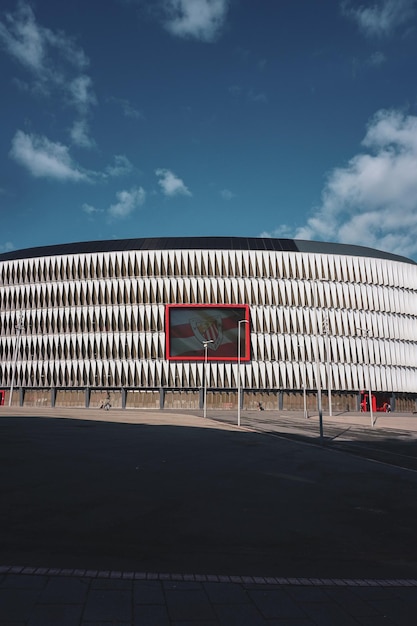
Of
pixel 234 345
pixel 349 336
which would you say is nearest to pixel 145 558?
pixel 234 345

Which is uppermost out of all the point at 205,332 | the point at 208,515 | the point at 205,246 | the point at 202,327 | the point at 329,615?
the point at 205,246

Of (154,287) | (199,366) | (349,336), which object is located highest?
(154,287)

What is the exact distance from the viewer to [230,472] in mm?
14844

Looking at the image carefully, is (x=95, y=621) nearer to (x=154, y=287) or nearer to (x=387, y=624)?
(x=387, y=624)

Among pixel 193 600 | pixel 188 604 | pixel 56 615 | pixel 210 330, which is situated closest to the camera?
pixel 56 615

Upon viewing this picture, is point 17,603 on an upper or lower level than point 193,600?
upper

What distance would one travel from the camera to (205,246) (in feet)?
278

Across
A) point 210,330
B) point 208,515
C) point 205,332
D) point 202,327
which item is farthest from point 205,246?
point 208,515

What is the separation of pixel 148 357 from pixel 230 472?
224 ft

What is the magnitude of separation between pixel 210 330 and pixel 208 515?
71501 mm

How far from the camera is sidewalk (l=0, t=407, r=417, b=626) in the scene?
4.97 m

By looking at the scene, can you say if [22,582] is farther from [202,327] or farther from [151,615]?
[202,327]

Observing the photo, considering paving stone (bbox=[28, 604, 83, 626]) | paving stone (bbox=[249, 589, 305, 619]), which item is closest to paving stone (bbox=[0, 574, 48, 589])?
paving stone (bbox=[28, 604, 83, 626])

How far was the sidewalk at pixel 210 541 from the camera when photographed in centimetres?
497
